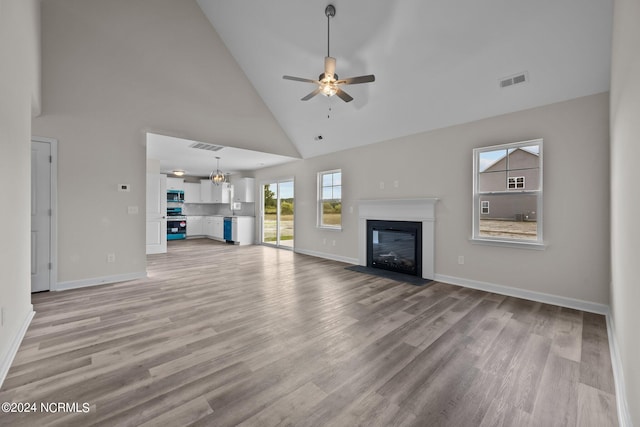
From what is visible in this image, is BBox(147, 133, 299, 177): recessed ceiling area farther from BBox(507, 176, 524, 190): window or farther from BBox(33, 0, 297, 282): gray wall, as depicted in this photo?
BBox(507, 176, 524, 190): window

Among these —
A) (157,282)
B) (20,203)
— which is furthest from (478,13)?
(157,282)

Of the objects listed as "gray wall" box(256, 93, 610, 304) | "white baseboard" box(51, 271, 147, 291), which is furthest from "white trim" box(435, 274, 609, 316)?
"white baseboard" box(51, 271, 147, 291)

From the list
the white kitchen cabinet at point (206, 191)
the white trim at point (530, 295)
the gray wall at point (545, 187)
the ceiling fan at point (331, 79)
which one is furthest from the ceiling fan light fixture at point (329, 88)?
the white kitchen cabinet at point (206, 191)

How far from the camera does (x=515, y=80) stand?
11.1ft

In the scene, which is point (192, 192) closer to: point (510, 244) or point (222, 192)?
point (222, 192)

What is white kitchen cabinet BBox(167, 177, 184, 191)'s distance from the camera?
9953 mm

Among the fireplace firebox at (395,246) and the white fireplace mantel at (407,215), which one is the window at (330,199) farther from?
the fireplace firebox at (395,246)

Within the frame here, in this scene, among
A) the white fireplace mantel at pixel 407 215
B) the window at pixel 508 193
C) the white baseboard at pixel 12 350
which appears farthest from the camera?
the white fireplace mantel at pixel 407 215

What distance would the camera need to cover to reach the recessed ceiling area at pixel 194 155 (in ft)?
17.5

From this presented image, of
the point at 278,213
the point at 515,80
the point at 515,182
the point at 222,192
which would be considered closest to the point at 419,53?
the point at 515,80

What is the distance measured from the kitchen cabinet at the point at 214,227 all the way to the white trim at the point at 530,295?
756 centimetres

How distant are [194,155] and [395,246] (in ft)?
16.7

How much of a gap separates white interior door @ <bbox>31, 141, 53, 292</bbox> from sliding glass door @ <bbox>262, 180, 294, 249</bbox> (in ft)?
16.6

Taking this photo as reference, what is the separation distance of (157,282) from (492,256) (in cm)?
511
